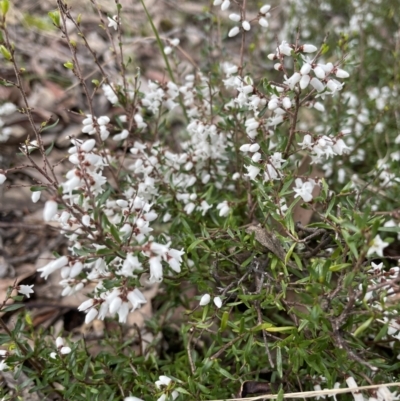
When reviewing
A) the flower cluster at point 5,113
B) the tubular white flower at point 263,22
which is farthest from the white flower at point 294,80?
the flower cluster at point 5,113

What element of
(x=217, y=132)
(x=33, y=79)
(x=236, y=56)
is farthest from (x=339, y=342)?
(x=236, y=56)

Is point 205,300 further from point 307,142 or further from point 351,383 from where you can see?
point 307,142

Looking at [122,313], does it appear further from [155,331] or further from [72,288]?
[155,331]

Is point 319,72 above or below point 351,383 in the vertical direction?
above

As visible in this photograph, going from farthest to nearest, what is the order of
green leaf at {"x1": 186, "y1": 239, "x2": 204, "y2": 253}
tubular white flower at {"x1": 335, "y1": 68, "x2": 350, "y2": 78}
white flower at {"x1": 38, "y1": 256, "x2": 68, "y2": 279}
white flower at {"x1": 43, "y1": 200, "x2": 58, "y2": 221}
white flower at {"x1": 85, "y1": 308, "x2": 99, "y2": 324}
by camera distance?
green leaf at {"x1": 186, "y1": 239, "x2": 204, "y2": 253}, tubular white flower at {"x1": 335, "y1": 68, "x2": 350, "y2": 78}, white flower at {"x1": 85, "y1": 308, "x2": 99, "y2": 324}, white flower at {"x1": 38, "y1": 256, "x2": 68, "y2": 279}, white flower at {"x1": 43, "y1": 200, "x2": 58, "y2": 221}

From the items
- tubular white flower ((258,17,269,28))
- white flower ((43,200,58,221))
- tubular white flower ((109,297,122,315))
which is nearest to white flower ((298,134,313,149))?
tubular white flower ((258,17,269,28))

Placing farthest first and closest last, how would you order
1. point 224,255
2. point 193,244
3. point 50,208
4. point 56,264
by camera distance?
point 224,255 < point 193,244 < point 56,264 < point 50,208

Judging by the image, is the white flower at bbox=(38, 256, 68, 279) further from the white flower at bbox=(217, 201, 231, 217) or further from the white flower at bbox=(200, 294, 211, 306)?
the white flower at bbox=(217, 201, 231, 217)

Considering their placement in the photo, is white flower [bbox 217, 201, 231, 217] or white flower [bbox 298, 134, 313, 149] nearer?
white flower [bbox 298, 134, 313, 149]

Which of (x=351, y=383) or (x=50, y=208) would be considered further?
(x=351, y=383)

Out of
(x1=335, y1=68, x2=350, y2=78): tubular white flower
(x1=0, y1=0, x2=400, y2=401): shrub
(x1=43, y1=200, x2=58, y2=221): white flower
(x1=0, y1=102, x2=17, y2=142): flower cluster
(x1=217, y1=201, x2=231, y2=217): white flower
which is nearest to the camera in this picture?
(x1=43, y1=200, x2=58, y2=221): white flower

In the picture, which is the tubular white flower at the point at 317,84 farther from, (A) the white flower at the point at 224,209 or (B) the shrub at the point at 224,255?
(A) the white flower at the point at 224,209

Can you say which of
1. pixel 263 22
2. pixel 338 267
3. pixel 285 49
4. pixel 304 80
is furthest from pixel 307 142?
pixel 263 22
